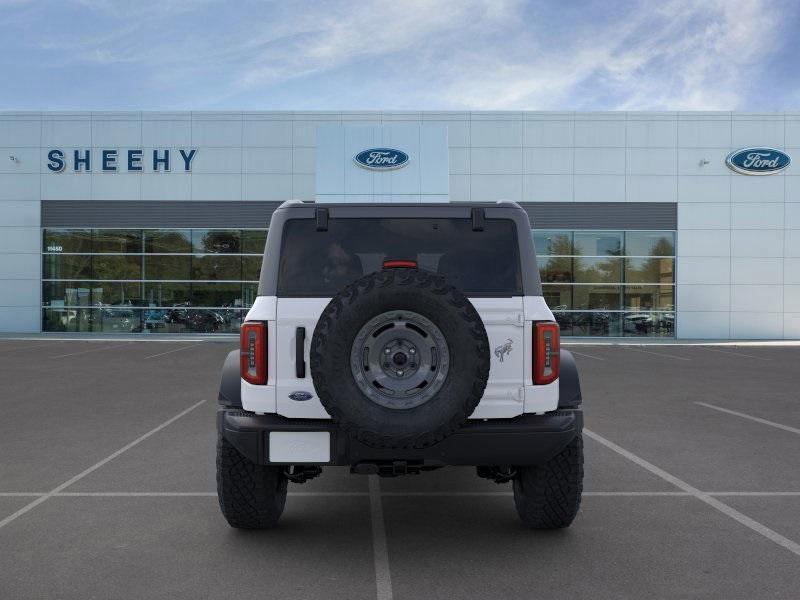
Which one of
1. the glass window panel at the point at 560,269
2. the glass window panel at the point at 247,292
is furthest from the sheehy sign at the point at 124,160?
the glass window panel at the point at 560,269

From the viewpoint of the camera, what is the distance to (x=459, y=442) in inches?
144

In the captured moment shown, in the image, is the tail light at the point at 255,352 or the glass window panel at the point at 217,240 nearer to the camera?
the tail light at the point at 255,352

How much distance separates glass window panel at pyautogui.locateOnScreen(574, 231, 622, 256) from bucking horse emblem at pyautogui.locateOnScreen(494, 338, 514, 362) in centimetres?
2566

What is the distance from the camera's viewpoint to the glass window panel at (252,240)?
94.1ft

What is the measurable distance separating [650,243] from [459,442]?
2701 cm

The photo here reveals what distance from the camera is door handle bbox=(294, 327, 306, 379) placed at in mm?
3701

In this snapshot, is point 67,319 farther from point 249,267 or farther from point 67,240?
point 249,267

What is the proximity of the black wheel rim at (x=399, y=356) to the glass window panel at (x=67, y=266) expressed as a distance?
28.9 meters

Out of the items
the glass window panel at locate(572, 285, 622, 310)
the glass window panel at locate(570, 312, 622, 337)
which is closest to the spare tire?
the glass window panel at locate(570, 312, 622, 337)

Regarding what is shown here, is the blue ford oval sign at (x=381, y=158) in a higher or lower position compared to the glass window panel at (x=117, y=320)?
higher

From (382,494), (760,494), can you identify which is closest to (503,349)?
(382,494)

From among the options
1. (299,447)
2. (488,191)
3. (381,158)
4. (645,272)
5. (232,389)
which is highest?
(381,158)

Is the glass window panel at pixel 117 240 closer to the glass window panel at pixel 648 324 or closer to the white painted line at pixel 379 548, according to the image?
the glass window panel at pixel 648 324

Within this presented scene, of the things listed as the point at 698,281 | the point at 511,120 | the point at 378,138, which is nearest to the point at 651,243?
the point at 698,281
